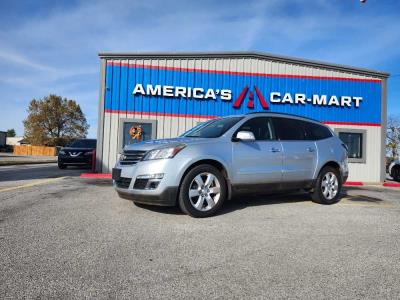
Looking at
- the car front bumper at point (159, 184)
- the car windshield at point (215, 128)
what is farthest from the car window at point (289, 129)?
the car front bumper at point (159, 184)

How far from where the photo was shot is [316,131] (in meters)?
6.52

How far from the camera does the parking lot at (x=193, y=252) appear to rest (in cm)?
249

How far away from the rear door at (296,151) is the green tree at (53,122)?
187 feet

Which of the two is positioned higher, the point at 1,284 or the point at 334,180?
the point at 334,180

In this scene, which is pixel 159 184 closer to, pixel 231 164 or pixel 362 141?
pixel 231 164

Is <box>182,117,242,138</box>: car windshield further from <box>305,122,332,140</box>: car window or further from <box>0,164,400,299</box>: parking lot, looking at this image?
<box>305,122,332,140</box>: car window

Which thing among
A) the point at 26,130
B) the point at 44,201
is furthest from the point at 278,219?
the point at 26,130

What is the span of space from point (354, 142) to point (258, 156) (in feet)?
31.8

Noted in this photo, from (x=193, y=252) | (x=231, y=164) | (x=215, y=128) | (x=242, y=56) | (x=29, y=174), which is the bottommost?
(x=193, y=252)

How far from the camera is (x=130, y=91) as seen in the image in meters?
12.2

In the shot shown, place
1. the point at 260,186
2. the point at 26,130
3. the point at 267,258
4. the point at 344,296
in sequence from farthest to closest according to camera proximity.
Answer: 1. the point at 26,130
2. the point at 260,186
3. the point at 267,258
4. the point at 344,296

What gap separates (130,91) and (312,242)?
389 inches

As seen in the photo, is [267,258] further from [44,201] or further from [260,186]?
[44,201]

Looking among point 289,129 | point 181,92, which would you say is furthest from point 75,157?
point 289,129
